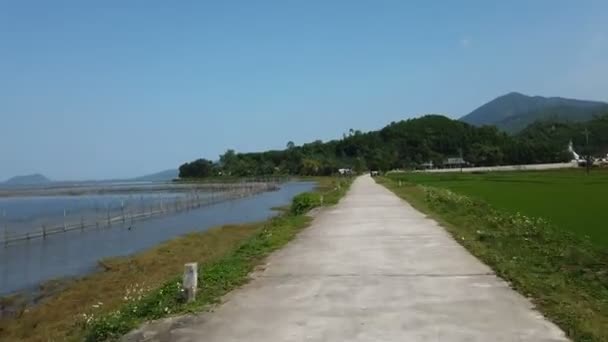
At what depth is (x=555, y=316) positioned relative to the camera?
→ 6891 mm

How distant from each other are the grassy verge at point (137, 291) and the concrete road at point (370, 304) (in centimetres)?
49

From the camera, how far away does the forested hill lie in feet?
465

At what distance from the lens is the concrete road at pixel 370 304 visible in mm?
6406

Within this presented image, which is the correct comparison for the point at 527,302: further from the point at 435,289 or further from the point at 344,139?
the point at 344,139

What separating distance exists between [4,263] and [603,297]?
23449mm

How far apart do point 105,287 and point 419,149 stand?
6159 inches

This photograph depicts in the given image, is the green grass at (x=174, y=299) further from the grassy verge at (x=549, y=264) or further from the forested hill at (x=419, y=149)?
the forested hill at (x=419, y=149)

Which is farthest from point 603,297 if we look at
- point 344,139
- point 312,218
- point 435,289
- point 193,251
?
point 344,139

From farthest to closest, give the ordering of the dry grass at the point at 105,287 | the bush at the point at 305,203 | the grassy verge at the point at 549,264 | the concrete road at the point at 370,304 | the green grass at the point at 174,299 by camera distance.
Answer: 1. the bush at the point at 305,203
2. the dry grass at the point at 105,287
3. the green grass at the point at 174,299
4. the grassy verge at the point at 549,264
5. the concrete road at the point at 370,304

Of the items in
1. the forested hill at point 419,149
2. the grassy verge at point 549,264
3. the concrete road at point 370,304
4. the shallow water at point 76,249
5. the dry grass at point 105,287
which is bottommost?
the shallow water at point 76,249

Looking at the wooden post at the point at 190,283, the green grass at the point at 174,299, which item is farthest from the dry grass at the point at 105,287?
the wooden post at the point at 190,283

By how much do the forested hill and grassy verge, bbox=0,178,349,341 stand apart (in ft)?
412

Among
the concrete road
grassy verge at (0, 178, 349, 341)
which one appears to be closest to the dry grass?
grassy verge at (0, 178, 349, 341)

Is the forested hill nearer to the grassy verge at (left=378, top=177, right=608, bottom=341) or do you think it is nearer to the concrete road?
the grassy verge at (left=378, top=177, right=608, bottom=341)
